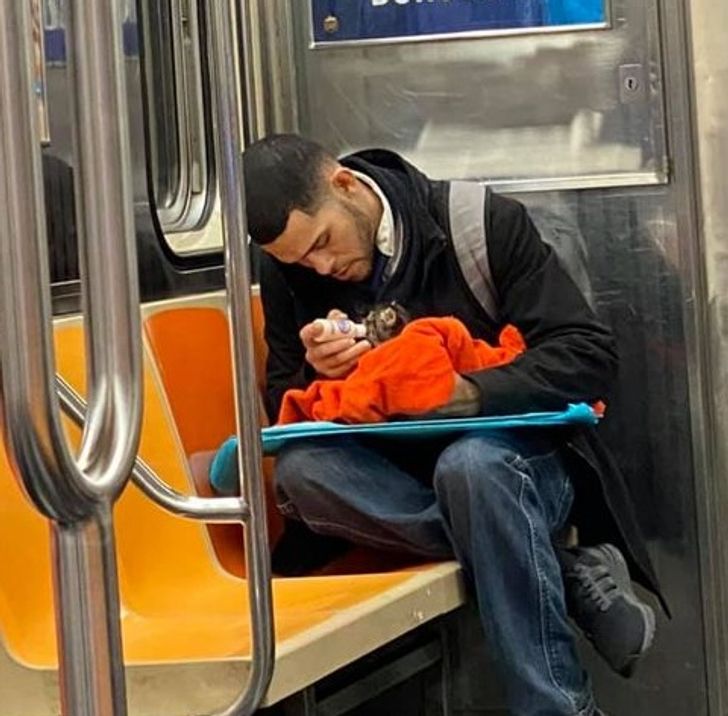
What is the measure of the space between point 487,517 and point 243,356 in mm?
823

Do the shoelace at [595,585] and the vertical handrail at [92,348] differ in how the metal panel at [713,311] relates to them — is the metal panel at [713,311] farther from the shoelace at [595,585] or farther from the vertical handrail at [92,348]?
the vertical handrail at [92,348]

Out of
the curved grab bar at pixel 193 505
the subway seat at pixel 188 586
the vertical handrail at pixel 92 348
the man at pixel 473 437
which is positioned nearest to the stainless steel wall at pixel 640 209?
the man at pixel 473 437

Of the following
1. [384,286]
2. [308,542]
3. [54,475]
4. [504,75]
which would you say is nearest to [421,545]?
[308,542]

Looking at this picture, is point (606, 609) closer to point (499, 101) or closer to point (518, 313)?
point (518, 313)

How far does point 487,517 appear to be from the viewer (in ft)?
7.79

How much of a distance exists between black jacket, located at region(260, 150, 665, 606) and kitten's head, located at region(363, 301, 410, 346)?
2 cm

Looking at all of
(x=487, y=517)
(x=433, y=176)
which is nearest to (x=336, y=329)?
(x=487, y=517)

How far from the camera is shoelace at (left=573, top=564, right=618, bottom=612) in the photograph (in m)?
2.46

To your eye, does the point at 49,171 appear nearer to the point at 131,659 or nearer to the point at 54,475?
the point at 131,659

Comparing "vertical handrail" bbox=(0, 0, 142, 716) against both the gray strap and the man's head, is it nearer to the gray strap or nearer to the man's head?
the man's head

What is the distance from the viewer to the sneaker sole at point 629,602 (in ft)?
8.09

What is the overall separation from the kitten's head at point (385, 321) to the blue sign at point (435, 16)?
0.78 meters

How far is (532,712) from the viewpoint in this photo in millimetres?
2309

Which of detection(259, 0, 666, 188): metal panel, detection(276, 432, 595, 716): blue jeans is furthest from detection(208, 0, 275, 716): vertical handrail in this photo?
detection(259, 0, 666, 188): metal panel
